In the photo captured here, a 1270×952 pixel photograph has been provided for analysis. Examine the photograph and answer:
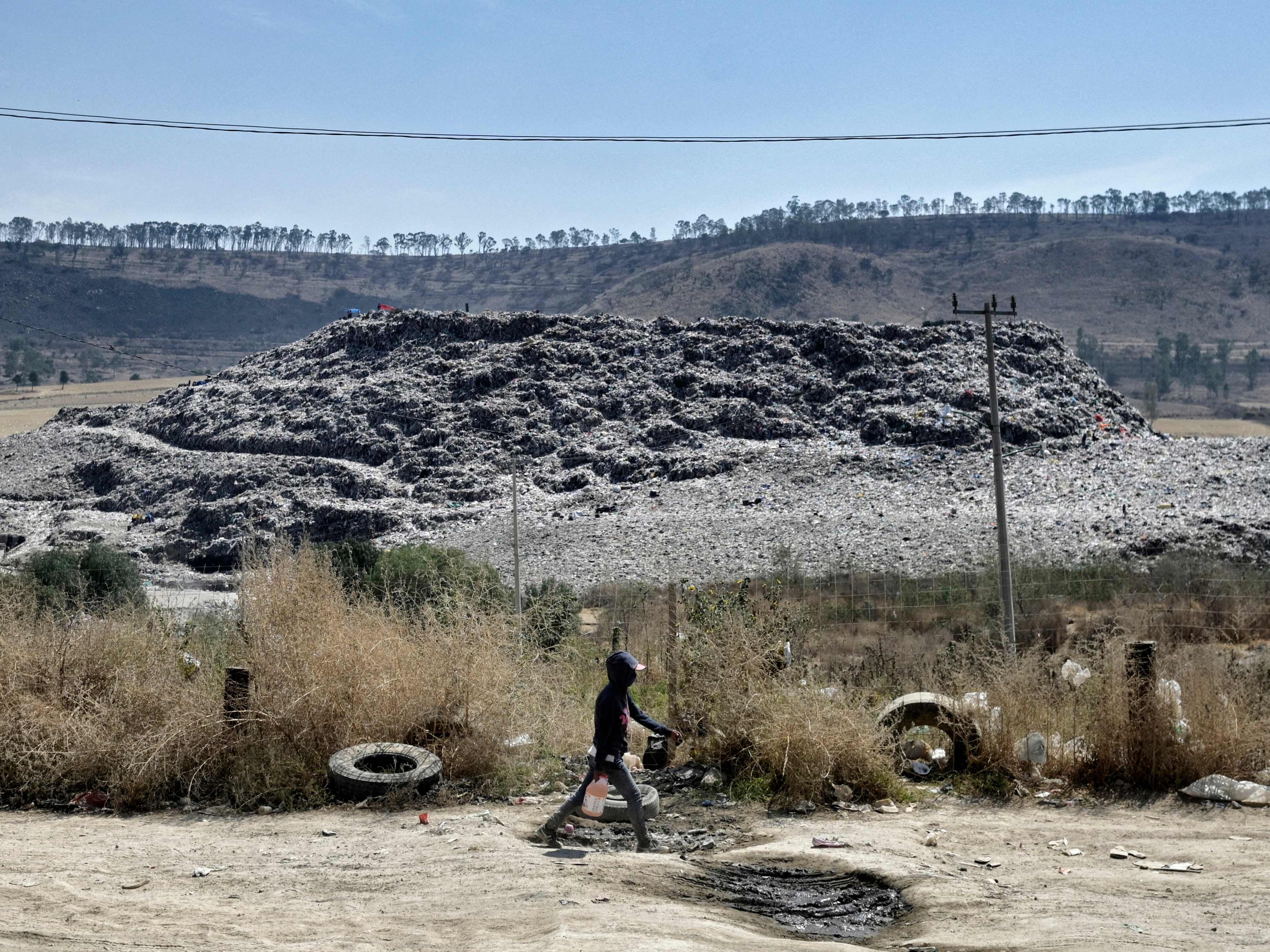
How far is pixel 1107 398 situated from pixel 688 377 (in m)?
12.7

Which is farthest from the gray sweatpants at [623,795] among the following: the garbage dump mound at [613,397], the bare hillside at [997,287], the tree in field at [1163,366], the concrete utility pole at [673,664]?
Answer: the bare hillside at [997,287]

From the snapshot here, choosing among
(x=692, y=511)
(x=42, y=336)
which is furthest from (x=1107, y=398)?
(x=42, y=336)

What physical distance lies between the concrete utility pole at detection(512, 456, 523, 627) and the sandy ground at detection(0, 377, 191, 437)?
2734 cm

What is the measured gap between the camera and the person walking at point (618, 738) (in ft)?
20.3

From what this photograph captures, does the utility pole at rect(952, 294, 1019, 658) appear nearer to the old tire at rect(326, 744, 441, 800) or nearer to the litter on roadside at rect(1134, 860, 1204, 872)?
the litter on roadside at rect(1134, 860, 1204, 872)

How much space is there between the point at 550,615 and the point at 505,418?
2324cm

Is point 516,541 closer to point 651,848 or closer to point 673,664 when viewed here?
point 673,664

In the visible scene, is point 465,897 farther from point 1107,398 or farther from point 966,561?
point 1107,398

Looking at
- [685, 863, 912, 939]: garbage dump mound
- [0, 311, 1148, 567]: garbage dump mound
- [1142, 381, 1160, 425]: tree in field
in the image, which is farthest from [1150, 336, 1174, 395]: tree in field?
[685, 863, 912, 939]: garbage dump mound

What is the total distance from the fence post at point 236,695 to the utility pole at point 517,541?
2090 mm

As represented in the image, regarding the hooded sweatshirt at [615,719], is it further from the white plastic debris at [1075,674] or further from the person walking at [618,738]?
the white plastic debris at [1075,674]

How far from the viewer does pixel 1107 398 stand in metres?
32.8

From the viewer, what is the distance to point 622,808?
23.5ft

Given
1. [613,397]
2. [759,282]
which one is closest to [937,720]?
[613,397]
